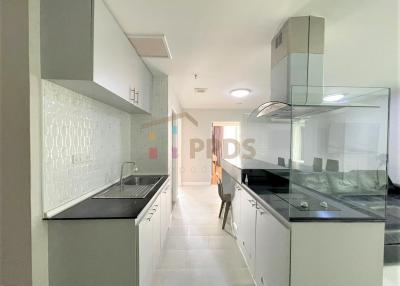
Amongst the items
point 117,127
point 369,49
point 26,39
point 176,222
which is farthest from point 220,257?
point 369,49

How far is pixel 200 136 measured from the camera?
23.3ft

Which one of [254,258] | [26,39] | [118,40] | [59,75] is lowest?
[254,258]

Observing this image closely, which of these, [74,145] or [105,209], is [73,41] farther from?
[105,209]

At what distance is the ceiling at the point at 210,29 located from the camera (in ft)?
5.77

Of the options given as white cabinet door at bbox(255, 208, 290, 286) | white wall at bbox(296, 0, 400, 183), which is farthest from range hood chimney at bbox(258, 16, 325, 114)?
white cabinet door at bbox(255, 208, 290, 286)

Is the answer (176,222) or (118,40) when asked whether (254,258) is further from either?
(118,40)

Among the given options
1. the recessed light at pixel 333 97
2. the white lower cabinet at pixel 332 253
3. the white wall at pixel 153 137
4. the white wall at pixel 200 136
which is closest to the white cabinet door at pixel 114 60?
the white wall at pixel 153 137

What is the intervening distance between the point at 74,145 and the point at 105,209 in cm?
66

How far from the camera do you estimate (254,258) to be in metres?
2.20

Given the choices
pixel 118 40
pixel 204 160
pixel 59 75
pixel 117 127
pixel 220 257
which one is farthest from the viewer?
pixel 204 160

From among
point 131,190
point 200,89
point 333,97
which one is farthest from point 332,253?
point 200,89

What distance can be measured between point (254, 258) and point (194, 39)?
240cm

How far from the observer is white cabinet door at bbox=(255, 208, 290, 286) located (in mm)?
1518

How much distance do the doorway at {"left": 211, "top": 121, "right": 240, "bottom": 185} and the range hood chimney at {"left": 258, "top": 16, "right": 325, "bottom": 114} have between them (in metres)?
5.25
